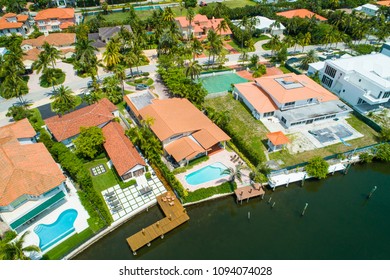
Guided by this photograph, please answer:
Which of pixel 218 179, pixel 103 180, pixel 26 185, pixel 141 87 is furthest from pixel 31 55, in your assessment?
pixel 218 179

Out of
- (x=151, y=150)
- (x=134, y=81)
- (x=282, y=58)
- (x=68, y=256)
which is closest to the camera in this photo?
(x=68, y=256)

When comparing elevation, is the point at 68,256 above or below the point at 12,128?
below

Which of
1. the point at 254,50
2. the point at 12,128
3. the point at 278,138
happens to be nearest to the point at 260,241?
the point at 278,138

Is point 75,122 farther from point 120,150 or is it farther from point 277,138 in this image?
point 277,138

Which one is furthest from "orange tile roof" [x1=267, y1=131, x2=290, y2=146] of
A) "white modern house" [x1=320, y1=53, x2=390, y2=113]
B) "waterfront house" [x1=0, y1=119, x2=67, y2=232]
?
"waterfront house" [x1=0, y1=119, x2=67, y2=232]

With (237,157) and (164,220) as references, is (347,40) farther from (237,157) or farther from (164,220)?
(164,220)

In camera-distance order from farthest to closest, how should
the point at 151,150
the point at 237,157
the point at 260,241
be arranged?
the point at 237,157
the point at 151,150
the point at 260,241
